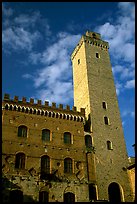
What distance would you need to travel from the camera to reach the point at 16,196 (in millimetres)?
21875

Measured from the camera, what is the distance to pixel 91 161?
26.4 metres

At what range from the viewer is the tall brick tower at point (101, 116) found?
2564 cm

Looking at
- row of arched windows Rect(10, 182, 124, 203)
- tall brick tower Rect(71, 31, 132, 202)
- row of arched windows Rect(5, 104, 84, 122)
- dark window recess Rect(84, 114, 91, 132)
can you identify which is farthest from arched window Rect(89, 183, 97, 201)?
row of arched windows Rect(5, 104, 84, 122)

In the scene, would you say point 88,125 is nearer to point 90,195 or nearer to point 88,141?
point 88,141

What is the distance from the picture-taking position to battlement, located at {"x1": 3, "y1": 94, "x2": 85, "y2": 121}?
26.4 metres

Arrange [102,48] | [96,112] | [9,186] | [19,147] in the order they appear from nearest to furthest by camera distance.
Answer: [9,186], [19,147], [96,112], [102,48]

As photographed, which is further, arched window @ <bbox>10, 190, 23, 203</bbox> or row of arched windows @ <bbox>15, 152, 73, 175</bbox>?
row of arched windows @ <bbox>15, 152, 73, 175</bbox>

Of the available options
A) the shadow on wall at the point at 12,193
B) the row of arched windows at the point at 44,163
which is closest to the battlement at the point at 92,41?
the row of arched windows at the point at 44,163

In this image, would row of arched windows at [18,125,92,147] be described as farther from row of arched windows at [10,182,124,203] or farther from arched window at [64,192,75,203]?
arched window at [64,192,75,203]

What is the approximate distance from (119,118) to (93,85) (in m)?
5.42

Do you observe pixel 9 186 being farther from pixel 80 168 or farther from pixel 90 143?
pixel 90 143

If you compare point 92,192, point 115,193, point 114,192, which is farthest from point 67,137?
point 115,193

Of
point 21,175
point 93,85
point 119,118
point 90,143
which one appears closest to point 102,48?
point 93,85

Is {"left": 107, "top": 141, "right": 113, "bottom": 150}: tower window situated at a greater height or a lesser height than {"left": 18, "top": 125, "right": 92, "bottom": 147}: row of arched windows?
lesser
